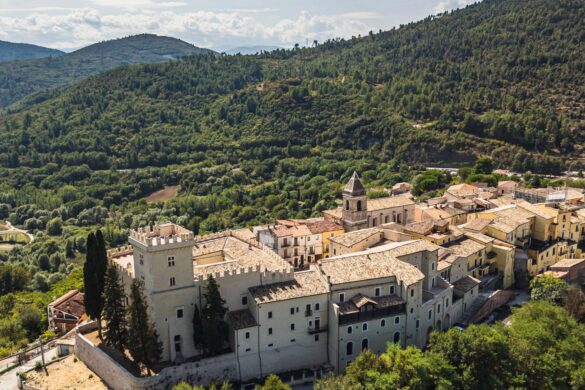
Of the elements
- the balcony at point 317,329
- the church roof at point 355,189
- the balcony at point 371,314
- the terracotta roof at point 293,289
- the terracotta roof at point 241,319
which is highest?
the church roof at point 355,189

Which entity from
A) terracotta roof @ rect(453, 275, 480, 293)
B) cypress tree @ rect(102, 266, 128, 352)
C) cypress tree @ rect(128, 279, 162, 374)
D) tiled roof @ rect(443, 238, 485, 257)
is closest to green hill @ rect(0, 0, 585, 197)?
tiled roof @ rect(443, 238, 485, 257)

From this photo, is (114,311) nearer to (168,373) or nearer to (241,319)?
(168,373)

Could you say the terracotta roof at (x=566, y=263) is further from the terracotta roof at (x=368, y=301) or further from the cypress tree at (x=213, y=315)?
the cypress tree at (x=213, y=315)

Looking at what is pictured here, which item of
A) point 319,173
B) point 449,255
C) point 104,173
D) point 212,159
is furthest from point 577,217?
point 104,173


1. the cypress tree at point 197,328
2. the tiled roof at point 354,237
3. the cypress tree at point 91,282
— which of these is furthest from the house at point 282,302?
the tiled roof at point 354,237

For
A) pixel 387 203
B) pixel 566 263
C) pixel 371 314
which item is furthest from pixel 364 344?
pixel 387 203

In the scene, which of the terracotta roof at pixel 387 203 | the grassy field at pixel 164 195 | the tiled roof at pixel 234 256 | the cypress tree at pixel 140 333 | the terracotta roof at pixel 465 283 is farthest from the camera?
the grassy field at pixel 164 195
